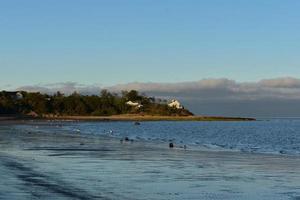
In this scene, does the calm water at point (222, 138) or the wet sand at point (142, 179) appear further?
the calm water at point (222, 138)

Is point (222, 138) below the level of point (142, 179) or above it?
below

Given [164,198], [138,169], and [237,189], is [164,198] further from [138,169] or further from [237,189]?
[138,169]

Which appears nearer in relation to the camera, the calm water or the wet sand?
the wet sand

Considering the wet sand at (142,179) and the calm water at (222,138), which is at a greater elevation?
the wet sand at (142,179)

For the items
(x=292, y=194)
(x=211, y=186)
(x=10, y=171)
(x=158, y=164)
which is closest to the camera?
(x=292, y=194)

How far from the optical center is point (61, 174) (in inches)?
1031

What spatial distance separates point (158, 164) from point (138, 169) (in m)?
3.38

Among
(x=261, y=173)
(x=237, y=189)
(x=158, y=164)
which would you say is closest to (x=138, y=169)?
(x=158, y=164)

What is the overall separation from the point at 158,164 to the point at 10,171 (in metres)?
8.50

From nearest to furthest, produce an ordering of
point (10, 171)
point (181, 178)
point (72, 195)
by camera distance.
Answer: point (72, 195) < point (181, 178) < point (10, 171)

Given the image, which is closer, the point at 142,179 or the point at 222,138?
the point at 142,179

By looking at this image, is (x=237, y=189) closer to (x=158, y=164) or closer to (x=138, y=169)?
(x=138, y=169)

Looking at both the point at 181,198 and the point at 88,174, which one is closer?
the point at 181,198

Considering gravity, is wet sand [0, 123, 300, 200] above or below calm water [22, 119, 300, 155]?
above
